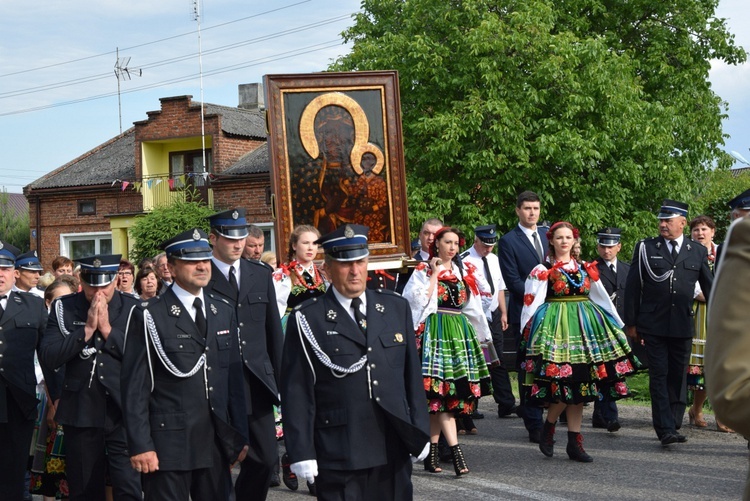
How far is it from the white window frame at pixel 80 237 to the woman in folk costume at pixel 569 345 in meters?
36.2

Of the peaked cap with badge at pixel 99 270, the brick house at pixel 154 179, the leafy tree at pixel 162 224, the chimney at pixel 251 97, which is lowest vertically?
the peaked cap with badge at pixel 99 270

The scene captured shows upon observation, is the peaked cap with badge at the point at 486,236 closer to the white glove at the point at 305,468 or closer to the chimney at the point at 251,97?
the white glove at the point at 305,468

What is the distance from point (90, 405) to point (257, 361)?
3.88 ft

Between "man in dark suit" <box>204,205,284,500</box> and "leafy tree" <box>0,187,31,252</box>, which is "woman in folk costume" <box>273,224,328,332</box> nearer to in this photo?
"man in dark suit" <box>204,205,284,500</box>

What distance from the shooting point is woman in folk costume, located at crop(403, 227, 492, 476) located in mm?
8797

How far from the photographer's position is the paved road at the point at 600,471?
7996 millimetres

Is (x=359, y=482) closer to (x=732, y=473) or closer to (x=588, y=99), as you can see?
(x=732, y=473)

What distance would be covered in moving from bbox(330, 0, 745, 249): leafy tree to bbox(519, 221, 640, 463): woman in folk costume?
1519 centimetres

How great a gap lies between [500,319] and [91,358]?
6245 mm

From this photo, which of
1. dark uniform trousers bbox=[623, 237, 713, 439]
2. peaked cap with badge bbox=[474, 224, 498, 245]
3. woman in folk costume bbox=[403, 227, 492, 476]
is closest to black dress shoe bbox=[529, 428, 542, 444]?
dark uniform trousers bbox=[623, 237, 713, 439]

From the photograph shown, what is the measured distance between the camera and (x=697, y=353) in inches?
429

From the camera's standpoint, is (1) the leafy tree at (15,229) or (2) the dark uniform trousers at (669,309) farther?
(1) the leafy tree at (15,229)

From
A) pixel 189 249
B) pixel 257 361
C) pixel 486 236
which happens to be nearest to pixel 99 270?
pixel 257 361

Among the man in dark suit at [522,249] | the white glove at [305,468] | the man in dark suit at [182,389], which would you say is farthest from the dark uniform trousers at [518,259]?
the white glove at [305,468]
